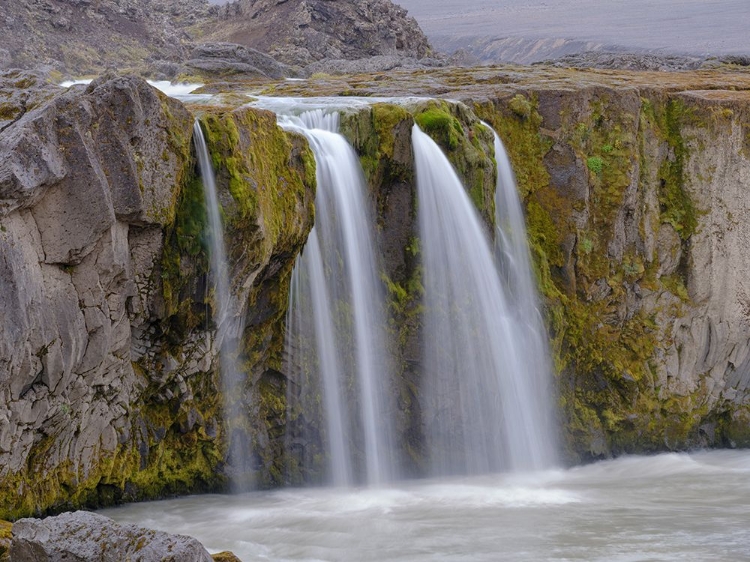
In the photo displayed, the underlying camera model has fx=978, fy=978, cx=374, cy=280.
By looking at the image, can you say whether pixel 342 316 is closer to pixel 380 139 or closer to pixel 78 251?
pixel 380 139

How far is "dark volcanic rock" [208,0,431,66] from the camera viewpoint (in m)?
37.4

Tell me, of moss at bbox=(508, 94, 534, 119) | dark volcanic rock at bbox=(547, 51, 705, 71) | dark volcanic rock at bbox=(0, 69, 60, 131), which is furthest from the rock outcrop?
dark volcanic rock at bbox=(547, 51, 705, 71)

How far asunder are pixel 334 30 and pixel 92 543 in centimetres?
3428

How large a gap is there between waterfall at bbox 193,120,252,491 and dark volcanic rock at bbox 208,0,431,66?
26118 millimetres

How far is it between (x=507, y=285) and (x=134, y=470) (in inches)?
239

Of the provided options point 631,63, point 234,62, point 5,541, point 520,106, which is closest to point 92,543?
point 5,541

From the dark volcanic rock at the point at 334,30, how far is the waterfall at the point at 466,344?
23.8m

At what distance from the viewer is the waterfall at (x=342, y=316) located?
39.9ft

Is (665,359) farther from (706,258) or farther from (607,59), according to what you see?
(607,59)

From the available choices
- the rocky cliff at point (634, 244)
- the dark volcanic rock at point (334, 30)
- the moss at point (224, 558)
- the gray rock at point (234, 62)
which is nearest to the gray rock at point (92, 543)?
the moss at point (224, 558)

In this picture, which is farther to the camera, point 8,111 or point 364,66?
point 364,66

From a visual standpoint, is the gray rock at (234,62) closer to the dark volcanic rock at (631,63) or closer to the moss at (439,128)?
the dark volcanic rock at (631,63)

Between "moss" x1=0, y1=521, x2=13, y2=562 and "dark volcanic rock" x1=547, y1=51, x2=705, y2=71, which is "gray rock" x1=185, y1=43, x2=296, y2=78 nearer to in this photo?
"dark volcanic rock" x1=547, y1=51, x2=705, y2=71

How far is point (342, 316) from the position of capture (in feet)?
41.0
